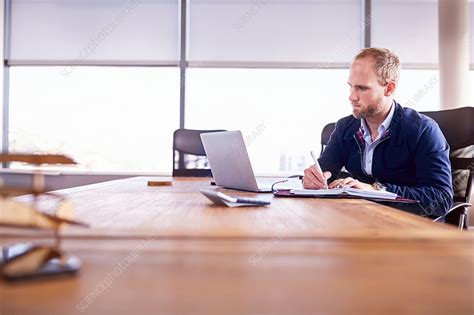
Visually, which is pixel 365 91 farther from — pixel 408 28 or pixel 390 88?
pixel 408 28

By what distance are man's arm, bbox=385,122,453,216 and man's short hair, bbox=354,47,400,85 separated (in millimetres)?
341

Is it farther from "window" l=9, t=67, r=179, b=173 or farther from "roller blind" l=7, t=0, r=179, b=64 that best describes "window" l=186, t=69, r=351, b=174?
"roller blind" l=7, t=0, r=179, b=64

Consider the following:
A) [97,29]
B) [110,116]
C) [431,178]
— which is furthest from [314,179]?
[97,29]

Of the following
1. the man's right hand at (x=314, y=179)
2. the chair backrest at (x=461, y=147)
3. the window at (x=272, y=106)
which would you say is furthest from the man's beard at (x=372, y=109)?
the window at (x=272, y=106)

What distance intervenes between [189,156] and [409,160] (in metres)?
1.63

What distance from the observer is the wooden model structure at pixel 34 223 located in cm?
51

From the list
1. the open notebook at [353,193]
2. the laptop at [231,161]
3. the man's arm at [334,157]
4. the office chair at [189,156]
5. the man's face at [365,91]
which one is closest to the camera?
the open notebook at [353,193]

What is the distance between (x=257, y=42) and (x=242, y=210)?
382 cm

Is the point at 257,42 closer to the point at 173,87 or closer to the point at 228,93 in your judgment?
the point at 228,93

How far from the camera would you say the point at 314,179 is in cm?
177

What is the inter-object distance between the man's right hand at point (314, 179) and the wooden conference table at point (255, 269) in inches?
32.6

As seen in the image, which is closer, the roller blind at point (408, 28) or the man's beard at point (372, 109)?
the man's beard at point (372, 109)

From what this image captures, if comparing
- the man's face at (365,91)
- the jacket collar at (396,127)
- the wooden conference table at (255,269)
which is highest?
the man's face at (365,91)

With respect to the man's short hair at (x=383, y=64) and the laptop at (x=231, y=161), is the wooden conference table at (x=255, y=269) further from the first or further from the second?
the man's short hair at (x=383, y=64)
